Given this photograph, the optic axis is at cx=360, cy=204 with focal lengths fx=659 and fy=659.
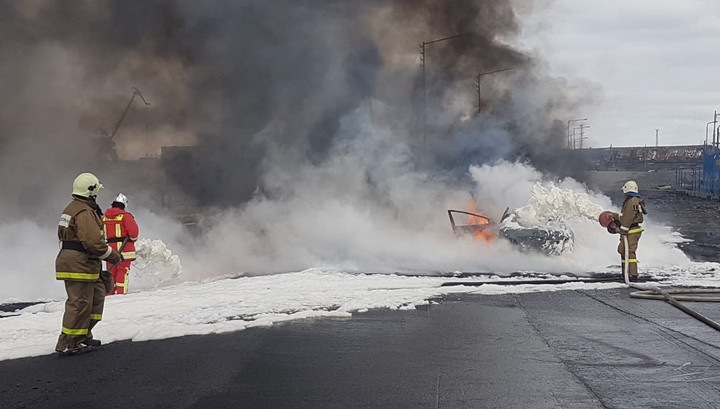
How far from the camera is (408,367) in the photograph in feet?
17.4

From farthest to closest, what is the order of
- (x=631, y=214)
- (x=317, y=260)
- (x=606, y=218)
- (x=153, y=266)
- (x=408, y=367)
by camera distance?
(x=317, y=260)
(x=153, y=266)
(x=606, y=218)
(x=631, y=214)
(x=408, y=367)

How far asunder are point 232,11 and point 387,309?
1220 centimetres

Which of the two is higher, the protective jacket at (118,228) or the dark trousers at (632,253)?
the protective jacket at (118,228)

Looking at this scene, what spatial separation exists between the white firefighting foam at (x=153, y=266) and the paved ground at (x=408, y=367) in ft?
18.4

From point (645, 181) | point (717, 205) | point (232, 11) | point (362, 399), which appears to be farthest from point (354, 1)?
point (645, 181)

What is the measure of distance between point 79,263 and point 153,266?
6306 mm

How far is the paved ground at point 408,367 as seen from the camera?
4535mm

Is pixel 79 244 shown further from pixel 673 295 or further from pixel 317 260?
pixel 317 260

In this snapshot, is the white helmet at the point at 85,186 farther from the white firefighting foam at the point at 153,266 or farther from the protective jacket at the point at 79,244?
the white firefighting foam at the point at 153,266

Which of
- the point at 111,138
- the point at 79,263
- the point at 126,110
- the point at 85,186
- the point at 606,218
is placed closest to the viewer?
the point at 79,263

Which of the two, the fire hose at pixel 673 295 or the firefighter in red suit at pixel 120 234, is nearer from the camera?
the fire hose at pixel 673 295

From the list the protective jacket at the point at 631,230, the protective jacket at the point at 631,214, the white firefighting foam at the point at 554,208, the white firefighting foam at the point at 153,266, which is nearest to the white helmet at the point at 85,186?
the white firefighting foam at the point at 153,266

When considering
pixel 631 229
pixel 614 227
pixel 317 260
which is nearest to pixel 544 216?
pixel 614 227

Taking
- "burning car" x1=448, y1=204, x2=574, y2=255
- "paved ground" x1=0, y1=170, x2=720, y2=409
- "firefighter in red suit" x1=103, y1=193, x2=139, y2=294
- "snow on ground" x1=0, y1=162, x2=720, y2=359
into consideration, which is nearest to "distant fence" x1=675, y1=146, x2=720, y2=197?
"snow on ground" x1=0, y1=162, x2=720, y2=359
